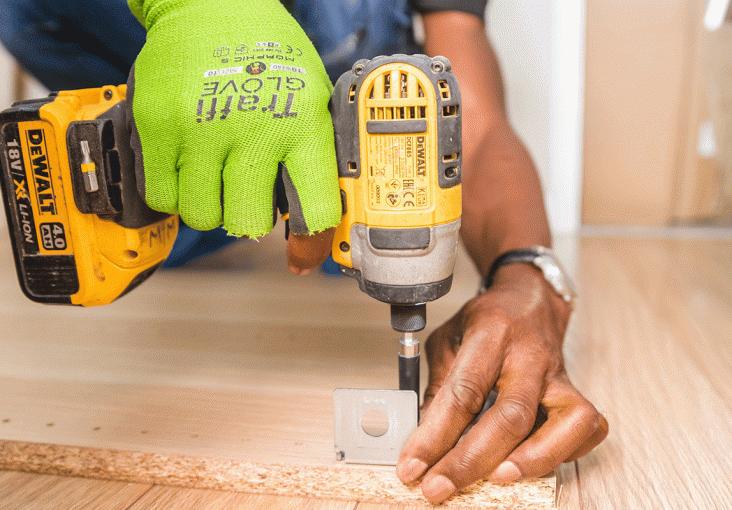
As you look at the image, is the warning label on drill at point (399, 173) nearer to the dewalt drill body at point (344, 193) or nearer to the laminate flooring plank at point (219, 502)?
the dewalt drill body at point (344, 193)

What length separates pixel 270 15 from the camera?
77 centimetres

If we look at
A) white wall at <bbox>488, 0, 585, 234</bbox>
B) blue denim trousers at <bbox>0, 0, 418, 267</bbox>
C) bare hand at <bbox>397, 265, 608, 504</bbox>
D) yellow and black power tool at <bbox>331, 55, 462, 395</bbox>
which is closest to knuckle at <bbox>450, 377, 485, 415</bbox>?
bare hand at <bbox>397, 265, 608, 504</bbox>

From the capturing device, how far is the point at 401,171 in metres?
0.74

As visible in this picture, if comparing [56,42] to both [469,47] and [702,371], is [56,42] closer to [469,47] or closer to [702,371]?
[469,47]

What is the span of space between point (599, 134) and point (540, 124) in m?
0.22

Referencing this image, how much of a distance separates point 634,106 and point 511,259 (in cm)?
151

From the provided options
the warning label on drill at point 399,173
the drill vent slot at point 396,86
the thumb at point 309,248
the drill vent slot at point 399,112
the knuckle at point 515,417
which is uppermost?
the drill vent slot at point 396,86

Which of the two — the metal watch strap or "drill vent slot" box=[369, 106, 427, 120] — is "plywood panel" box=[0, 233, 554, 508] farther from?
"drill vent slot" box=[369, 106, 427, 120]

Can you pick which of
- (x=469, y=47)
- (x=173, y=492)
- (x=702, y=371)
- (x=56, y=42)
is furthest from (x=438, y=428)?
(x=56, y=42)

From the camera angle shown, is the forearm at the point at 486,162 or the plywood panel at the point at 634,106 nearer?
the forearm at the point at 486,162

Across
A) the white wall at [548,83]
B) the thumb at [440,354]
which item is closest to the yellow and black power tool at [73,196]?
the thumb at [440,354]

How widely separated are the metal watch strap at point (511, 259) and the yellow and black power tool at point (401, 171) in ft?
1.15

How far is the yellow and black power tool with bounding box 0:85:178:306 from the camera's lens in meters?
0.83

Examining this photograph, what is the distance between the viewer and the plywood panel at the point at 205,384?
86 cm
